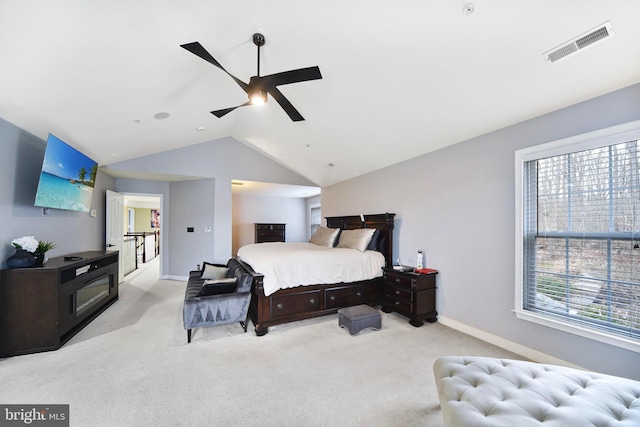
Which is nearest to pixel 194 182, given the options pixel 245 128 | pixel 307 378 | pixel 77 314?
pixel 245 128

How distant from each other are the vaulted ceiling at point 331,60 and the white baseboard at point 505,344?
2365 mm

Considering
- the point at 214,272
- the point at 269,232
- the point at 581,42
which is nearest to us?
the point at 581,42

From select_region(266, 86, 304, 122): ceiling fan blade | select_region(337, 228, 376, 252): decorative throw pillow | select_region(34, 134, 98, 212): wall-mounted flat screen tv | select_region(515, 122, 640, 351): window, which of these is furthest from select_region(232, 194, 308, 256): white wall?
select_region(515, 122, 640, 351): window

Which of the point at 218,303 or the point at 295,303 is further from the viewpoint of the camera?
the point at 295,303

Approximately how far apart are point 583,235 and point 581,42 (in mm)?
1578

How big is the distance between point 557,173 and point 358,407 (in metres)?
2.77

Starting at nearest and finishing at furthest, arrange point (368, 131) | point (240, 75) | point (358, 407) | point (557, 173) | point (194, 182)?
point (358, 407), point (557, 173), point (240, 75), point (368, 131), point (194, 182)

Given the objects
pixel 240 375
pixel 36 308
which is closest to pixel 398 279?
pixel 240 375

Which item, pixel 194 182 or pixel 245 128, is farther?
pixel 194 182

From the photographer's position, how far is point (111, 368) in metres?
2.45

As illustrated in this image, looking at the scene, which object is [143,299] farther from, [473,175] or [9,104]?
[473,175]

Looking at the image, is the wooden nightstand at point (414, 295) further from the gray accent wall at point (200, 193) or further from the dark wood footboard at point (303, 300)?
the gray accent wall at point (200, 193)

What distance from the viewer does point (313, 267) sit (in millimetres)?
3619

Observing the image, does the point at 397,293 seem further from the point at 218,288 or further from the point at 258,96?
the point at 258,96
